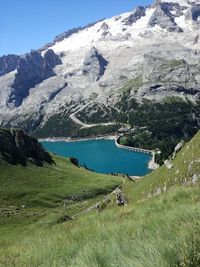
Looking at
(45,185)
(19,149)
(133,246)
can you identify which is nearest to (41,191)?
(45,185)

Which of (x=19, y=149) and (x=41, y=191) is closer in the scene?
(x=41, y=191)

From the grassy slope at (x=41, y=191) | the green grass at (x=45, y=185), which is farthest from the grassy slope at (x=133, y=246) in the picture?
the green grass at (x=45, y=185)

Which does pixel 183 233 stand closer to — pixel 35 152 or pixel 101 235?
pixel 101 235

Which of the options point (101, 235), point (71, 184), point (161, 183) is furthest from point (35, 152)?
point (101, 235)

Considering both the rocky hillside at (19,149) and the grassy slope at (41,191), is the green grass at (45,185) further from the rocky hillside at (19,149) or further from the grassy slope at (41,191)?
the rocky hillside at (19,149)

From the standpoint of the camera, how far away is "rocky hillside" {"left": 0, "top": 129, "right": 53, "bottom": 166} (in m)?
144

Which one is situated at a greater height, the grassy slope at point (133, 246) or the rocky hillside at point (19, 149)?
the grassy slope at point (133, 246)

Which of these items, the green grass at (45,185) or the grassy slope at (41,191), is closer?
the grassy slope at (41,191)

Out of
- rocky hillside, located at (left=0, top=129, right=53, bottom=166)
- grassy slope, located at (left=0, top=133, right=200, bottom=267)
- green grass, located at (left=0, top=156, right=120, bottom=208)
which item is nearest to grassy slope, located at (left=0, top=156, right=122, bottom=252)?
green grass, located at (left=0, top=156, right=120, bottom=208)

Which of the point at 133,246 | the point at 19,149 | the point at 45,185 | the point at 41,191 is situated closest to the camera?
the point at 133,246

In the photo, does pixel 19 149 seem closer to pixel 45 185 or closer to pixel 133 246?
pixel 45 185

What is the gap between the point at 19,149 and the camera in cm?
15262

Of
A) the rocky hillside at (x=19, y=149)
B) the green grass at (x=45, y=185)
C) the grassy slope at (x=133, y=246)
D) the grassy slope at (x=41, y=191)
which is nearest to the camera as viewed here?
the grassy slope at (x=133, y=246)

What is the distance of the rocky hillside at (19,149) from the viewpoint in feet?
473
